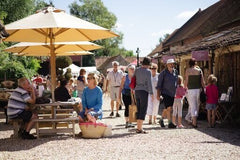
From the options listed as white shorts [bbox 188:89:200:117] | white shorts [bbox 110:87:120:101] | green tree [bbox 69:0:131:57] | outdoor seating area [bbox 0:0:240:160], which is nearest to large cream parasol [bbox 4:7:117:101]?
outdoor seating area [bbox 0:0:240:160]

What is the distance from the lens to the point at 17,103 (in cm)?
777

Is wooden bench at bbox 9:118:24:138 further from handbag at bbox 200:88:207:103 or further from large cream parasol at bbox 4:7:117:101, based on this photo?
handbag at bbox 200:88:207:103

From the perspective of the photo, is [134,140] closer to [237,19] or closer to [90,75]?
[90,75]

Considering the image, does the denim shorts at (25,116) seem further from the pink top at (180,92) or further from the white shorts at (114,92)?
the white shorts at (114,92)

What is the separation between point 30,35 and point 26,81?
2029mm

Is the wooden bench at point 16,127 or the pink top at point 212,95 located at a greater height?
the pink top at point 212,95

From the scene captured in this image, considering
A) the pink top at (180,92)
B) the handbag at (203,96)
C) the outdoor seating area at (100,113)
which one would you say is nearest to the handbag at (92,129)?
the outdoor seating area at (100,113)

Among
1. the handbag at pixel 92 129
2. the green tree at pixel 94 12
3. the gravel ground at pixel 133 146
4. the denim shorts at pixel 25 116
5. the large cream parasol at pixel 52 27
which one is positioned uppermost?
the green tree at pixel 94 12

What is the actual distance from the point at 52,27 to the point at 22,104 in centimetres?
188

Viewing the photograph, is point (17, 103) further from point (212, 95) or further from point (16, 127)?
point (212, 95)

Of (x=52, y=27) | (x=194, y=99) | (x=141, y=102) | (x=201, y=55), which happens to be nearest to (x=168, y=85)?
(x=194, y=99)

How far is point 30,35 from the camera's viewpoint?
9.45 metres

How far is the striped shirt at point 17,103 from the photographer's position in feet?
25.4

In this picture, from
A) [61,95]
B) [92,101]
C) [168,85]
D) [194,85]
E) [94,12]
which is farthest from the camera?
[94,12]
